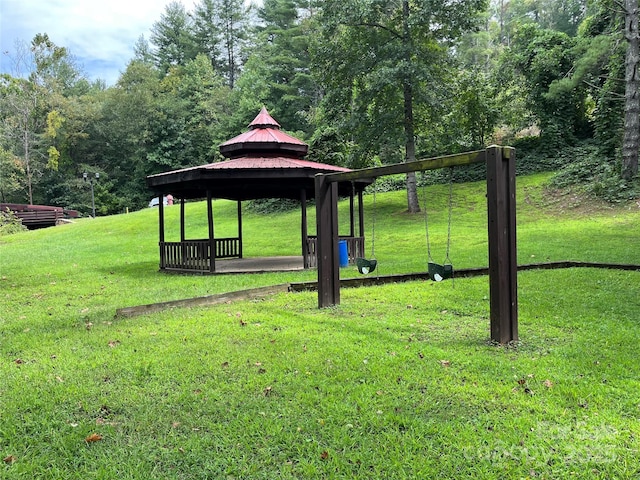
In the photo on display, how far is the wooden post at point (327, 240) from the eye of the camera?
22.1ft

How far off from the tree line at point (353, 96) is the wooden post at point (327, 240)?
30.3 feet

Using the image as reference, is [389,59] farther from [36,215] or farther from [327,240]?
[36,215]

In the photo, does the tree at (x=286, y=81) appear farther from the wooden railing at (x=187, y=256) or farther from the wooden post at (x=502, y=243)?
the wooden post at (x=502, y=243)

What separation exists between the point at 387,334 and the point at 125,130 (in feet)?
146

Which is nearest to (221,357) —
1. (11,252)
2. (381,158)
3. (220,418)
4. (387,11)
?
(220,418)

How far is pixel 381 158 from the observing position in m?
26.9

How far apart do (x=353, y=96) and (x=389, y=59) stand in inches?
95.1

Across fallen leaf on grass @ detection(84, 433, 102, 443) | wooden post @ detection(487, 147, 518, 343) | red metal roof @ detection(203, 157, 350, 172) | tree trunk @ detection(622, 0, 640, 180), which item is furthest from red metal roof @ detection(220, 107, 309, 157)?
tree trunk @ detection(622, 0, 640, 180)

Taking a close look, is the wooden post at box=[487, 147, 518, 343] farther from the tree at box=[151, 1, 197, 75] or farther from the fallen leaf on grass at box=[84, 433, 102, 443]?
the tree at box=[151, 1, 197, 75]

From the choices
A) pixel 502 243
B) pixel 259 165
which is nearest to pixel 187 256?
pixel 259 165

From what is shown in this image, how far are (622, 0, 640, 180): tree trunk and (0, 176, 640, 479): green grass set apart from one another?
36.9ft

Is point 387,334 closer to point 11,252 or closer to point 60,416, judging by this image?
point 60,416

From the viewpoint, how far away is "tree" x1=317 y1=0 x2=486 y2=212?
60.7 feet

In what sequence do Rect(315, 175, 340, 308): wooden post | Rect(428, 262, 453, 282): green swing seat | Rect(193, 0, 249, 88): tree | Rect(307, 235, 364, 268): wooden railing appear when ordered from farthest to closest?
Rect(193, 0, 249, 88): tree → Rect(307, 235, 364, 268): wooden railing → Rect(315, 175, 340, 308): wooden post → Rect(428, 262, 453, 282): green swing seat
